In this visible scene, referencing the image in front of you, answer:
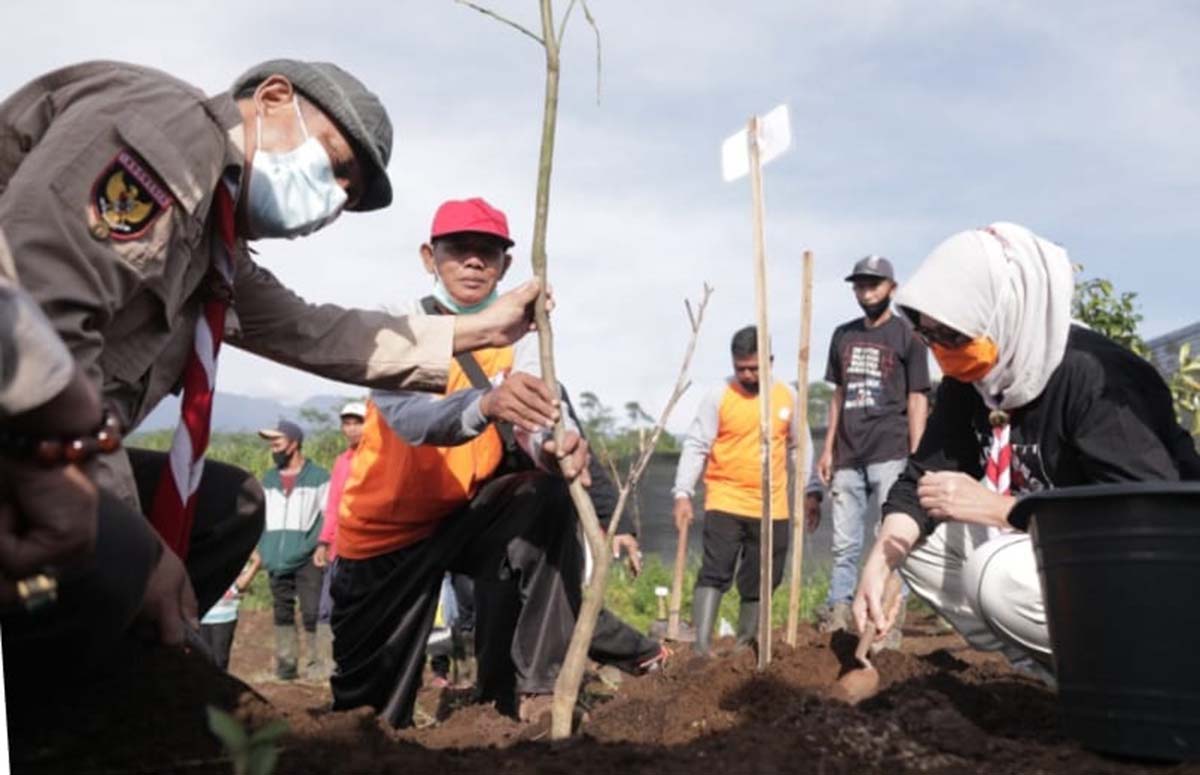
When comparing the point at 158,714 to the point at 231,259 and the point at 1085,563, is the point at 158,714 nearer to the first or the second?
the point at 231,259

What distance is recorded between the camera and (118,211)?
215 cm

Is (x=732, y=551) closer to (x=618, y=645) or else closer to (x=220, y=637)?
(x=618, y=645)

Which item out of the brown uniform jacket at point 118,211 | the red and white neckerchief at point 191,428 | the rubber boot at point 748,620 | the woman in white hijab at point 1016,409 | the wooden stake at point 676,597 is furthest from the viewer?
the wooden stake at point 676,597

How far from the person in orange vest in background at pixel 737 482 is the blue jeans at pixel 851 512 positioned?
0.30 m

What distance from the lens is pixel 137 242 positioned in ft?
7.24

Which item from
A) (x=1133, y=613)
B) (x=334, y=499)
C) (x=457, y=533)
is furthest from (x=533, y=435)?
(x=334, y=499)

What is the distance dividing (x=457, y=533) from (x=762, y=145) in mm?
1634

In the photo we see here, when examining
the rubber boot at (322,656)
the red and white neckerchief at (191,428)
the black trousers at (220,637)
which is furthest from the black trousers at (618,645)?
the rubber boot at (322,656)

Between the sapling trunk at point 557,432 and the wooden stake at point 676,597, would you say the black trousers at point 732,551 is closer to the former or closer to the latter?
the wooden stake at point 676,597

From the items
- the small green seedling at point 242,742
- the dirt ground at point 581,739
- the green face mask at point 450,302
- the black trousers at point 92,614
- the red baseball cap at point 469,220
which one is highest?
the red baseball cap at point 469,220

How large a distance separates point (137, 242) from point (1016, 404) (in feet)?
7.47

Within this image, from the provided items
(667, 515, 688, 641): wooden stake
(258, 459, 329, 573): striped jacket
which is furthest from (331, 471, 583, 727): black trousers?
(258, 459, 329, 573): striped jacket

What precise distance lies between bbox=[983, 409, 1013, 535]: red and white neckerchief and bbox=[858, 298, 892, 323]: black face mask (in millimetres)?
3544

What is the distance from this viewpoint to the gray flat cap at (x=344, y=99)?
9.09ft
